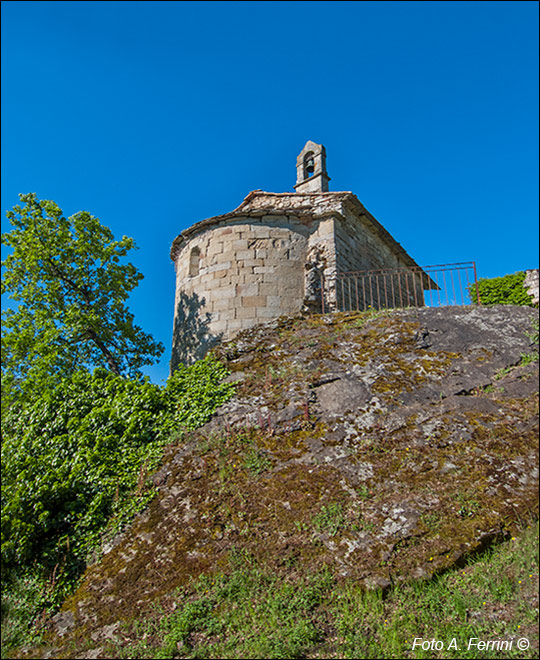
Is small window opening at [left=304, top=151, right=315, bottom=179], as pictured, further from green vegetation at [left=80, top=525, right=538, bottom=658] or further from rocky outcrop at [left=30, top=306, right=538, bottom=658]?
green vegetation at [left=80, top=525, right=538, bottom=658]

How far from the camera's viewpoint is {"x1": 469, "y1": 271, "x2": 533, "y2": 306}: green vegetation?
1480 centimetres

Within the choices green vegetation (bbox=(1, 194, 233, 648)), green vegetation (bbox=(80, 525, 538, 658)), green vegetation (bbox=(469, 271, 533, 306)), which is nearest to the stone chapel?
green vegetation (bbox=(1, 194, 233, 648))

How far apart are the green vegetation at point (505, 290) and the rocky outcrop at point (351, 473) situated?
7.62 metres

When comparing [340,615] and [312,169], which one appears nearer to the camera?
[340,615]

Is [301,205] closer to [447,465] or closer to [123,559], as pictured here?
[447,465]

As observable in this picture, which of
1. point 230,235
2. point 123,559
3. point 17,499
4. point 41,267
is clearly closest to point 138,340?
point 41,267

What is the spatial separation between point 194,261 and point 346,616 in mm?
11382

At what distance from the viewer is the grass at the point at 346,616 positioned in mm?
3568

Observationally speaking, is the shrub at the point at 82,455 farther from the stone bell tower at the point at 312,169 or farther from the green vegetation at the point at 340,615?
the stone bell tower at the point at 312,169

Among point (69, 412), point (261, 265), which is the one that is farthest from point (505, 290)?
point (69, 412)

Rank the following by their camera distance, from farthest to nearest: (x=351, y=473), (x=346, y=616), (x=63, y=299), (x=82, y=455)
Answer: (x=63, y=299) → (x=82, y=455) → (x=351, y=473) → (x=346, y=616)

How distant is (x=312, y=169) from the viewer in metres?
16.8

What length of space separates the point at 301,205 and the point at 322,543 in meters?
10.7

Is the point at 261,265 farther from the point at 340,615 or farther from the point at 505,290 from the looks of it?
the point at 340,615
